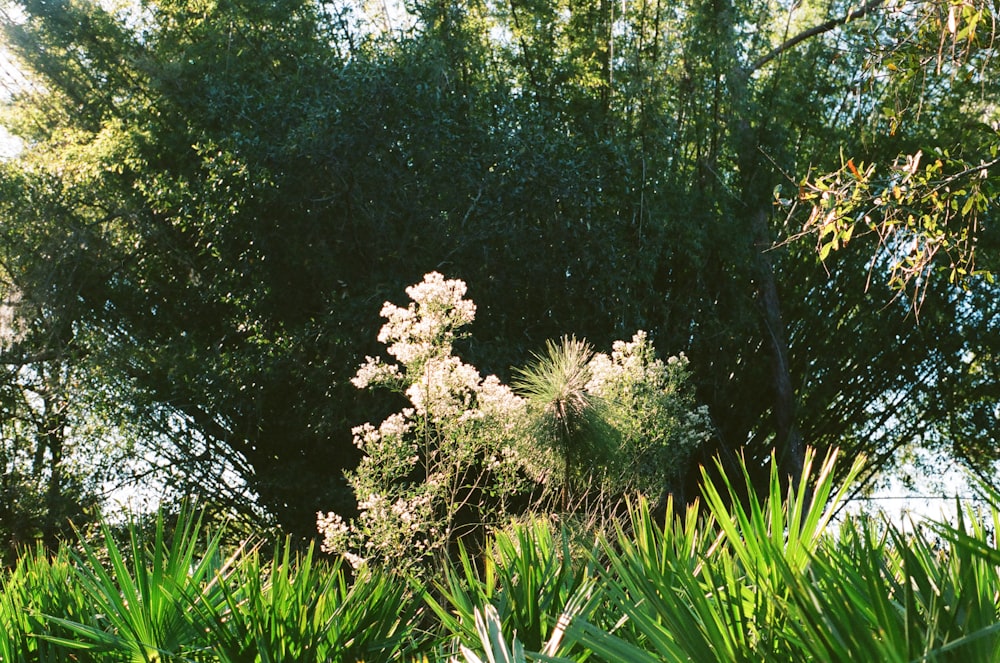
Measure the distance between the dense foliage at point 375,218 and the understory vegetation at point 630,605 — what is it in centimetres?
607

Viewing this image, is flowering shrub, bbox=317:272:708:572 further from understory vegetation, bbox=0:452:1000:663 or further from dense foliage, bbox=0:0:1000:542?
understory vegetation, bbox=0:452:1000:663

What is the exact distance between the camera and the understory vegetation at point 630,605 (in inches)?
44.9

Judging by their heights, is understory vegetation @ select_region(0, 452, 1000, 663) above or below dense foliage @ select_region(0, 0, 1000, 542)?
below

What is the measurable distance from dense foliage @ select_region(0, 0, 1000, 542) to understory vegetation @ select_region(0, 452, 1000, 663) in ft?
19.9

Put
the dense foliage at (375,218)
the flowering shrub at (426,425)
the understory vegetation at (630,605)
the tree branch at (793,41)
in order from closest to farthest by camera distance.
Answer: the understory vegetation at (630,605), the flowering shrub at (426,425), the dense foliage at (375,218), the tree branch at (793,41)

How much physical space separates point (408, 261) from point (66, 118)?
470 cm

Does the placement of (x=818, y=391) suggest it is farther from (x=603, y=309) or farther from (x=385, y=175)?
(x=385, y=175)

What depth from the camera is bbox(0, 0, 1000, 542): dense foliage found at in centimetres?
880

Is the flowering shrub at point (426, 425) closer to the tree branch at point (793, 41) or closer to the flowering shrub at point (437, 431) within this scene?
the flowering shrub at point (437, 431)

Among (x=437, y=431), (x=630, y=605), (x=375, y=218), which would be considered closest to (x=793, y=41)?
(x=375, y=218)

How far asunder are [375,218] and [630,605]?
24.6 ft

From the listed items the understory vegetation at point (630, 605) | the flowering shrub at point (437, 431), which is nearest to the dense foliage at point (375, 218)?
the flowering shrub at point (437, 431)

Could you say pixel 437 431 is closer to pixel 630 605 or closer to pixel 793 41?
pixel 630 605

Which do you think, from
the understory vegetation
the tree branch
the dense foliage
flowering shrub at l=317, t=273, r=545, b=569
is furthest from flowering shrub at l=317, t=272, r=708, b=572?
the tree branch
